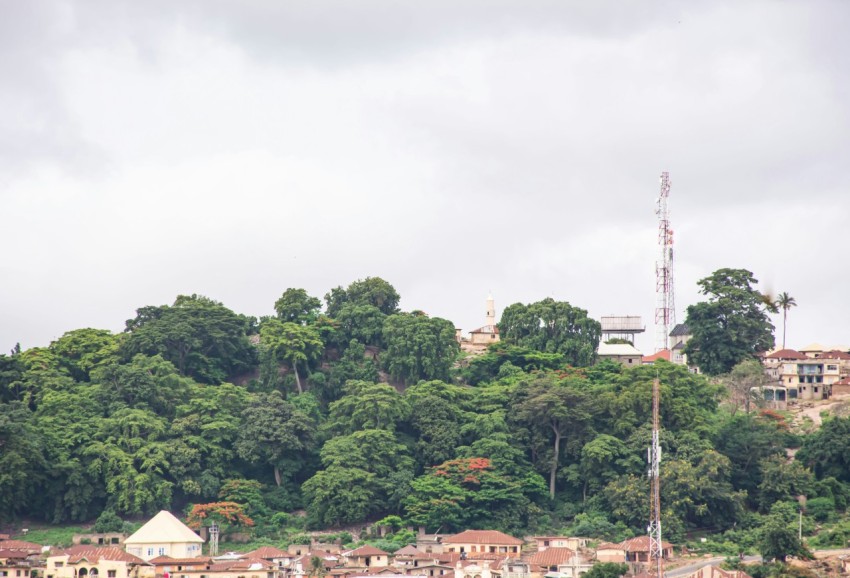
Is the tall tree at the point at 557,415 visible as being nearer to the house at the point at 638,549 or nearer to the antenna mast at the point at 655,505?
the antenna mast at the point at 655,505

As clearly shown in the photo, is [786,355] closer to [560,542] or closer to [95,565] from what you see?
[560,542]

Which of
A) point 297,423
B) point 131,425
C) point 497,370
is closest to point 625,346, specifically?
Answer: point 497,370

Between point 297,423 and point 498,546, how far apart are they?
12.1 meters

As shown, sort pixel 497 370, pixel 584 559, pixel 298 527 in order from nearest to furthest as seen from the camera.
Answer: pixel 584 559
pixel 298 527
pixel 497 370

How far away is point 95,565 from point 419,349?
2253 cm

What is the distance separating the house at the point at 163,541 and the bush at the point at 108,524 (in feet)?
5.00

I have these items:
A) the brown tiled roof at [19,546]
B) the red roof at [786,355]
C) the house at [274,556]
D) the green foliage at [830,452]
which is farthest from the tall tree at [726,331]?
the brown tiled roof at [19,546]

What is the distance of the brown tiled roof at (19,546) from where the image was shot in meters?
69.7

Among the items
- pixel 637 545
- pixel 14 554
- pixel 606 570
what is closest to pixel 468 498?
pixel 637 545

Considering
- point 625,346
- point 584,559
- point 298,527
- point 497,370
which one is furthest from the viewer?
point 625,346

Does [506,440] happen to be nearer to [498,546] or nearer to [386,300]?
[498,546]

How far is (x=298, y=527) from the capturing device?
244 feet

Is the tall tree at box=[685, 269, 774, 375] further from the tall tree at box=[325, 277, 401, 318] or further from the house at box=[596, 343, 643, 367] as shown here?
the tall tree at box=[325, 277, 401, 318]

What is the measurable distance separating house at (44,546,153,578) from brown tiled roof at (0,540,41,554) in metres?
1.60
